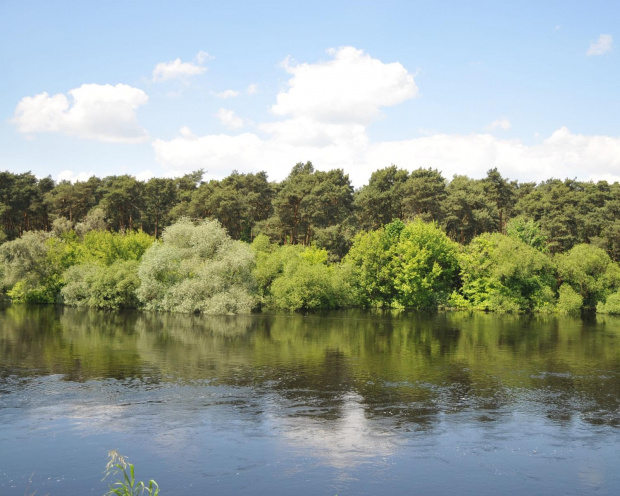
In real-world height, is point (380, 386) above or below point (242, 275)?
below

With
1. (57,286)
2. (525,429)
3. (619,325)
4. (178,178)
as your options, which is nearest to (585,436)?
(525,429)

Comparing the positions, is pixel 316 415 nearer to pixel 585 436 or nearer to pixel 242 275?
pixel 585 436

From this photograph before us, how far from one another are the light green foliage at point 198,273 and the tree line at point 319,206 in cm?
2001

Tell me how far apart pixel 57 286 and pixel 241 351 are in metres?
49.0

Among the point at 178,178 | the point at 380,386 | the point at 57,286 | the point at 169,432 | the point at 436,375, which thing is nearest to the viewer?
the point at 169,432

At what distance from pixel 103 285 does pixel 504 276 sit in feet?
176

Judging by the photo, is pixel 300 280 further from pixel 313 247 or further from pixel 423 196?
pixel 423 196

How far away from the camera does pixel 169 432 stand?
22000 mm

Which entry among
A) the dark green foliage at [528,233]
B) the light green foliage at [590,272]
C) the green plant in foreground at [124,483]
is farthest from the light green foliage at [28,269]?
the light green foliage at [590,272]

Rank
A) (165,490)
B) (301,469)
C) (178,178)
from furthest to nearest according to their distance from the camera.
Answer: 1. (178,178)
2. (301,469)
3. (165,490)

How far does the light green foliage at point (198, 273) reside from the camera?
65688 mm

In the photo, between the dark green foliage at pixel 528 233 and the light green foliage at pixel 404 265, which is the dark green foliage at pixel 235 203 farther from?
the dark green foliage at pixel 528 233

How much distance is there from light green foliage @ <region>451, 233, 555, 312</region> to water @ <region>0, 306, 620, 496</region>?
95.1ft

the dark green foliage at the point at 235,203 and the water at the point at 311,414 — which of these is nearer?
the water at the point at 311,414
